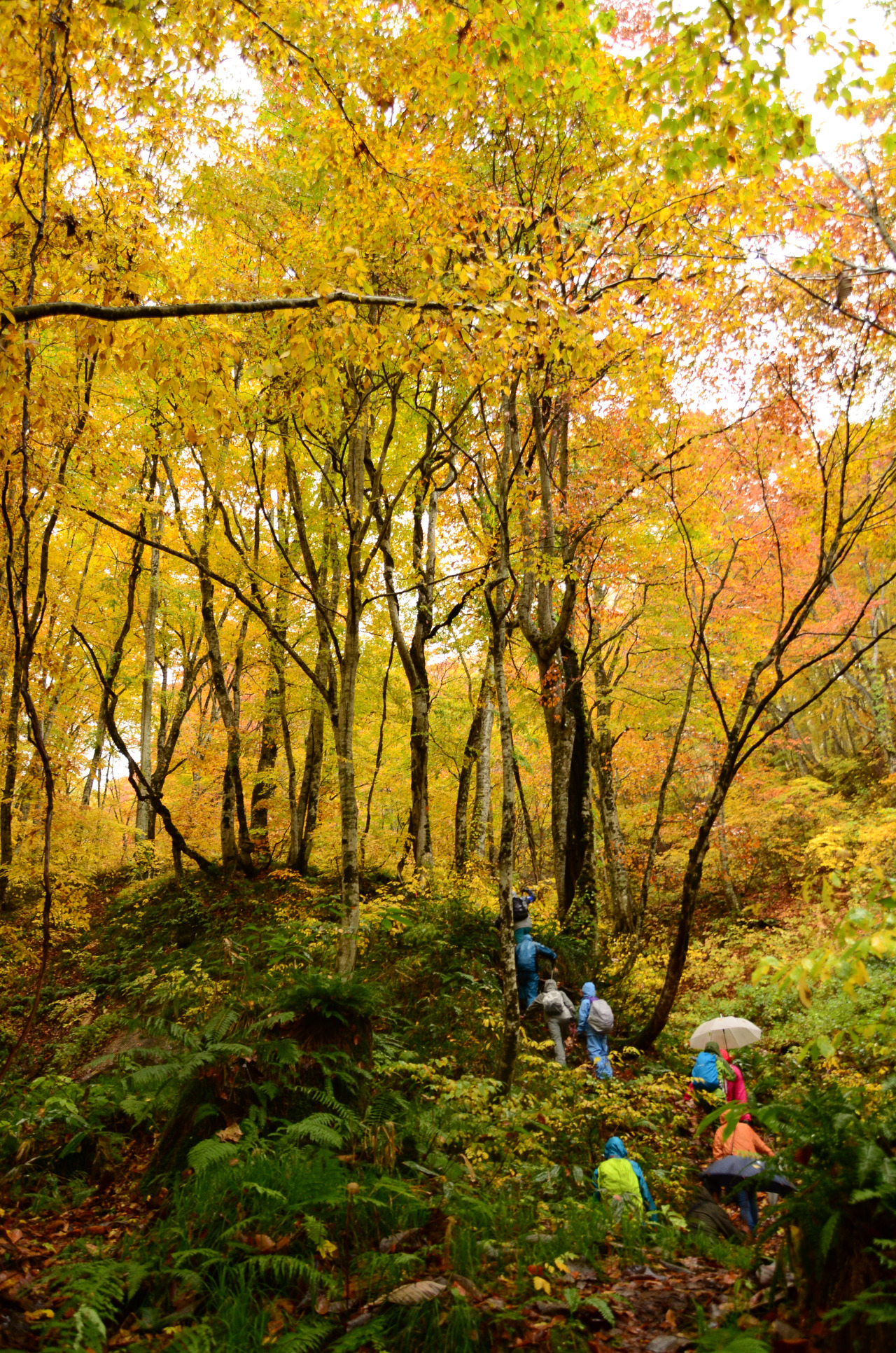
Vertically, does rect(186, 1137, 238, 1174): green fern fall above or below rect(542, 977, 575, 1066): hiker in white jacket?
above

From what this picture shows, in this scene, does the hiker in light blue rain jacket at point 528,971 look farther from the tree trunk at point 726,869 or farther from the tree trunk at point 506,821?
the tree trunk at point 726,869

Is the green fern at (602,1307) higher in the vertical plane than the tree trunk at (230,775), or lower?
lower

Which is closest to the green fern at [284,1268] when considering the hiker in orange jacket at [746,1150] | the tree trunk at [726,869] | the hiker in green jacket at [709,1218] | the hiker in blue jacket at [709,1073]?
the hiker in green jacket at [709,1218]

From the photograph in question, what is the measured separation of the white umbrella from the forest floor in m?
0.72

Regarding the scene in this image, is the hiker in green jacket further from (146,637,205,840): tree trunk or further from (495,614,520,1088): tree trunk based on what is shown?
(146,637,205,840): tree trunk

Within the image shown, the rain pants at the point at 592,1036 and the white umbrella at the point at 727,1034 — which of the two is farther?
the rain pants at the point at 592,1036

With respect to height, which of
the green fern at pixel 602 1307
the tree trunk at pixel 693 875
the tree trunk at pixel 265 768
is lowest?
the green fern at pixel 602 1307

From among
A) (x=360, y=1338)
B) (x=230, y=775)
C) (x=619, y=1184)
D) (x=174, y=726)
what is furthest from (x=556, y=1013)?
(x=174, y=726)

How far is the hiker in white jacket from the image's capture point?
862 cm

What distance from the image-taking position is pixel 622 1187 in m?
5.13

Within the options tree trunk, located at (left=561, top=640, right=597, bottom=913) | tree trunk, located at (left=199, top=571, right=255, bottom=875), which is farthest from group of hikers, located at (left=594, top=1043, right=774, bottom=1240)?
tree trunk, located at (left=199, top=571, right=255, bottom=875)

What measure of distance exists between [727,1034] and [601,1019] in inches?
63.4

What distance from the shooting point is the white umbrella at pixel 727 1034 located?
7.36 meters

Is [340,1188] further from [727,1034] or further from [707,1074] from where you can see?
[727,1034]
